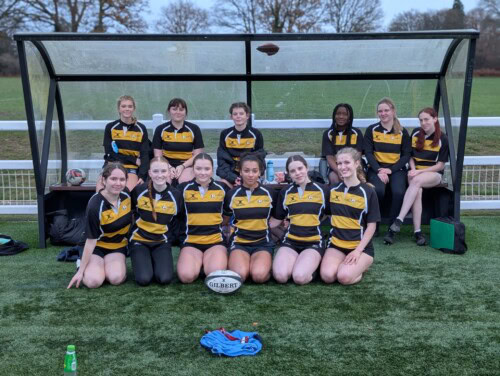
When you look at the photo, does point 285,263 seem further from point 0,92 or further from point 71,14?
point 71,14

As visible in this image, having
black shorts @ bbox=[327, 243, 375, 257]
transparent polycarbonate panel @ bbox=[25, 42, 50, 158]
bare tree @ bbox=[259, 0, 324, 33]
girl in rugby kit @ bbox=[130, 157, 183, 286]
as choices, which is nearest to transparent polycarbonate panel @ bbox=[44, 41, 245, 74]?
transparent polycarbonate panel @ bbox=[25, 42, 50, 158]

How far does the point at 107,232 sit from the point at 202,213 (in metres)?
0.85

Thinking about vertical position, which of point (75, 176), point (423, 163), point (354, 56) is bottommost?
point (75, 176)

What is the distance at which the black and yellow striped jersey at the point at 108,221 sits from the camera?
4973 millimetres

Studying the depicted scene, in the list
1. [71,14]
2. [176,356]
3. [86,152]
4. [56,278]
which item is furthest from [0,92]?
[176,356]

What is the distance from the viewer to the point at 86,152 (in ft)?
24.1

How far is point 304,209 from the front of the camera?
528 cm

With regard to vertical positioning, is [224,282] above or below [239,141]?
below

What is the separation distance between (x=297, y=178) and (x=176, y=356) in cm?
212

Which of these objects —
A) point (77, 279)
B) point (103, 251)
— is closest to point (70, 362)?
point (77, 279)

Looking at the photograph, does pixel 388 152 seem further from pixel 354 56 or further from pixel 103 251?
pixel 103 251

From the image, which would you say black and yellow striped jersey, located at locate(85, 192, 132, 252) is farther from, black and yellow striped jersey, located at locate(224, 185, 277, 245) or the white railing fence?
the white railing fence

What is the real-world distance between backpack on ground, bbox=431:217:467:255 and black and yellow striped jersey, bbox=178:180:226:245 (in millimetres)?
2350

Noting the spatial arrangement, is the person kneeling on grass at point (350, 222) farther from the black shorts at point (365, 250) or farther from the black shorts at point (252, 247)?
the black shorts at point (252, 247)
